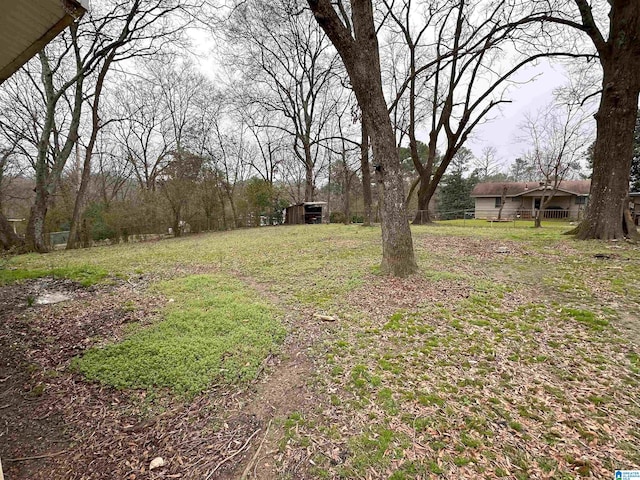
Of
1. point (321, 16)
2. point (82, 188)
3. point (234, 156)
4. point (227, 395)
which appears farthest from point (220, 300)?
point (234, 156)

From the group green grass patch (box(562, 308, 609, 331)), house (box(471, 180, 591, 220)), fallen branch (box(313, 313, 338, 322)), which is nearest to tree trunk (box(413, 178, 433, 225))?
green grass patch (box(562, 308, 609, 331))

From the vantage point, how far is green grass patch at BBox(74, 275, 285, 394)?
2.13 m

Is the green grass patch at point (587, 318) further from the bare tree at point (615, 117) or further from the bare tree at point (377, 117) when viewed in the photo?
the bare tree at point (615, 117)

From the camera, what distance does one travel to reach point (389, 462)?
1465mm

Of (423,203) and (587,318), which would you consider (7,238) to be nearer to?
(587,318)

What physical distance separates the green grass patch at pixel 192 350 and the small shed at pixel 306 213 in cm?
1880

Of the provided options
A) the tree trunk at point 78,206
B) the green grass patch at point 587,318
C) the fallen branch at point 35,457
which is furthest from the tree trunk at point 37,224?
the green grass patch at point 587,318

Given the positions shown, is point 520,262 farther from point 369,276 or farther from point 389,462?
point 389,462

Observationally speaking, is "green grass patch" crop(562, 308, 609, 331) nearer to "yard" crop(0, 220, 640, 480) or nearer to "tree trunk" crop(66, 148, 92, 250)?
"yard" crop(0, 220, 640, 480)

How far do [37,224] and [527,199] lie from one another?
3185 centimetres

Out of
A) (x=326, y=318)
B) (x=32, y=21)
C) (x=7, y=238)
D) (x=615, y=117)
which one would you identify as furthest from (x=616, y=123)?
(x=7, y=238)

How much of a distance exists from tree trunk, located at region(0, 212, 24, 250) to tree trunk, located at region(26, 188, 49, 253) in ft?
0.91

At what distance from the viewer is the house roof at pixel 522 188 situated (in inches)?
885

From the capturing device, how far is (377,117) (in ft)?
13.4
